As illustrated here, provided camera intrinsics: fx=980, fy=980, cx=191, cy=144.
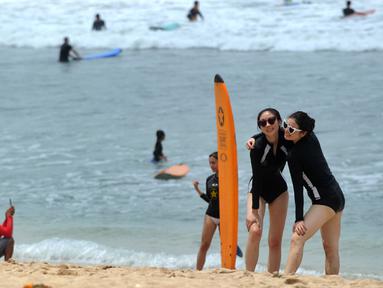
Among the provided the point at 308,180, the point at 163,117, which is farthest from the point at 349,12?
the point at 308,180

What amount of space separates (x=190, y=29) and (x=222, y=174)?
28.0 metres

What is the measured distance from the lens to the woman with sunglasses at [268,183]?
7614mm

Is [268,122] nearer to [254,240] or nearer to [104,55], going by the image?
[254,240]

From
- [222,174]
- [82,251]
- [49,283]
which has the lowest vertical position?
[82,251]

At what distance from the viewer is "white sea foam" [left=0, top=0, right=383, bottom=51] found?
3234cm

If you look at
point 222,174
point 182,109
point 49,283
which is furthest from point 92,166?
point 49,283

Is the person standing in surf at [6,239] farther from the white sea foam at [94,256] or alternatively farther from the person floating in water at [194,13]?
the person floating in water at [194,13]

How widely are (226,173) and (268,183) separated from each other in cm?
75

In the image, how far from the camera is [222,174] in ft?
28.2

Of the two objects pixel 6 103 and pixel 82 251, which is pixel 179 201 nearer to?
pixel 82 251

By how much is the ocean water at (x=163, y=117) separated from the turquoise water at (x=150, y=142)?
4 cm

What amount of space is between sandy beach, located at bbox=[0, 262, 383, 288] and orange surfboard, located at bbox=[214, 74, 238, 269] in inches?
35.0

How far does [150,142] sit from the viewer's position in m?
18.9

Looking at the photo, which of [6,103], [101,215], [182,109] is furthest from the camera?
[6,103]
